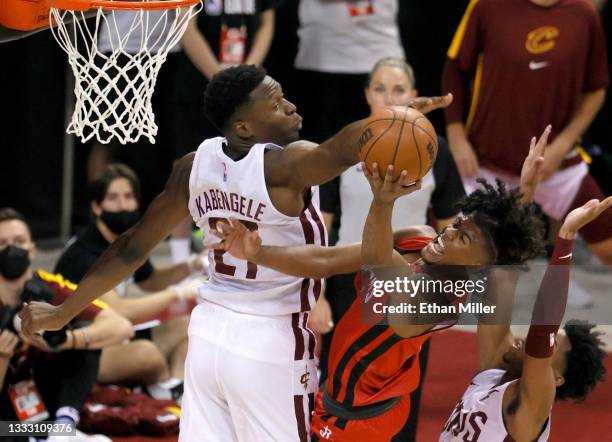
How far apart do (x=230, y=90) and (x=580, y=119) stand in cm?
335

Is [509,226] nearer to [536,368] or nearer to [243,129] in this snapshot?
[536,368]

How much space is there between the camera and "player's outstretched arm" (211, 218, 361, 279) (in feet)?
12.5

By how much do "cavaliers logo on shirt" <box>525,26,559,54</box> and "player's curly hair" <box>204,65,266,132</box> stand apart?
9.88 ft

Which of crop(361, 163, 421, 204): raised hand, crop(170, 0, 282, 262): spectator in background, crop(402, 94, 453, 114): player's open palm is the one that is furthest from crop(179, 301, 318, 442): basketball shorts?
crop(170, 0, 282, 262): spectator in background

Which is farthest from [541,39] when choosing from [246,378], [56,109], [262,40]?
[56,109]

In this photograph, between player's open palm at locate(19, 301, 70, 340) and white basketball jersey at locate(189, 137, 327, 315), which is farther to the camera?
player's open palm at locate(19, 301, 70, 340)

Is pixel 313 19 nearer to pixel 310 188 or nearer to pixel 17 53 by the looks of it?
pixel 17 53

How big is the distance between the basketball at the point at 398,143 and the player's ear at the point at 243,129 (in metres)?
0.58

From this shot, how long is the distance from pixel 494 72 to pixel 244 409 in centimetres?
347

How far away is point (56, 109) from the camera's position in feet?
31.0

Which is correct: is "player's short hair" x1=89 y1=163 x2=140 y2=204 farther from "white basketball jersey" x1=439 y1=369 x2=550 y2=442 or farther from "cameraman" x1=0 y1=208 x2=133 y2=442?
"white basketball jersey" x1=439 y1=369 x2=550 y2=442

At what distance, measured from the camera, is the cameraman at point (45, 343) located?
558 centimetres

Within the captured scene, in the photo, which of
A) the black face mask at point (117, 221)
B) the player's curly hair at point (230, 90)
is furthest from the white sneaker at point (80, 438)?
the player's curly hair at point (230, 90)

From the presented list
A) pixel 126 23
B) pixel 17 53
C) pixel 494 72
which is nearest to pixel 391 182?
pixel 494 72
